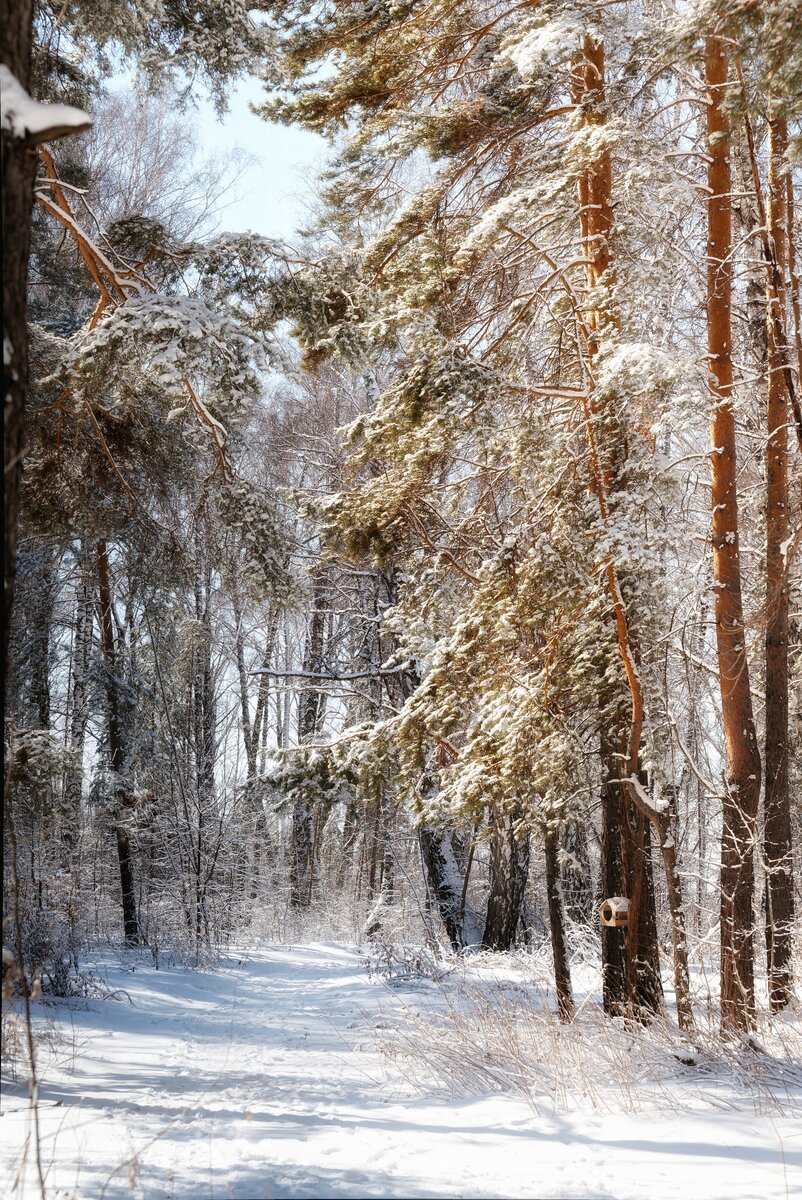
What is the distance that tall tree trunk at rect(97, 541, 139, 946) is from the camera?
12.9 meters

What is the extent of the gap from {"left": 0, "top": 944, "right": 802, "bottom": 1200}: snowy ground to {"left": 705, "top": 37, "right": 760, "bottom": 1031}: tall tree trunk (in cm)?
255

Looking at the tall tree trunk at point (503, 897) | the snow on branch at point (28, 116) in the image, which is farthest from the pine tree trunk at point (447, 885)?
the snow on branch at point (28, 116)

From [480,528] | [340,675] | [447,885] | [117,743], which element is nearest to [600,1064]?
[480,528]

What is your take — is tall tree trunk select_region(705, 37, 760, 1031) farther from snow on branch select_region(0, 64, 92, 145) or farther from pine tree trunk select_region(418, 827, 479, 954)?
pine tree trunk select_region(418, 827, 479, 954)

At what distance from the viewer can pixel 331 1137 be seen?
403cm

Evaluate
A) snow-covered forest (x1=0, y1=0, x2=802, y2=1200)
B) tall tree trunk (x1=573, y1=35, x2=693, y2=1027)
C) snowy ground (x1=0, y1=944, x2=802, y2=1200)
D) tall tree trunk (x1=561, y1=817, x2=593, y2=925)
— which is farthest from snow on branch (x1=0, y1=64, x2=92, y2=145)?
tall tree trunk (x1=561, y1=817, x2=593, y2=925)

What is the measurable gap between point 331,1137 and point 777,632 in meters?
7.37

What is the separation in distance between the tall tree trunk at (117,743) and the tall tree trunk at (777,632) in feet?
28.0

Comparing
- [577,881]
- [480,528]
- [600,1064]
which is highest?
[480,528]

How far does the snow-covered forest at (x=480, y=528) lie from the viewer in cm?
436

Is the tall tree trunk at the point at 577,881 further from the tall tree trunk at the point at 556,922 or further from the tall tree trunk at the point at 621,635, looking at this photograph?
the tall tree trunk at the point at 621,635

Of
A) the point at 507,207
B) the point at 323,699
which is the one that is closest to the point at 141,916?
the point at 323,699

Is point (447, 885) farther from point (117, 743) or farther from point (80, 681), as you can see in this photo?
point (80, 681)

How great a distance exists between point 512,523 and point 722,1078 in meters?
5.47
